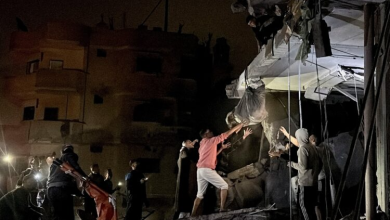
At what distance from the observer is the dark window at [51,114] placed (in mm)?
30348

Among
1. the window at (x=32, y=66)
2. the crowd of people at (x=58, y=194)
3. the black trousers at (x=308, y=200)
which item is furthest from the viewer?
the window at (x=32, y=66)

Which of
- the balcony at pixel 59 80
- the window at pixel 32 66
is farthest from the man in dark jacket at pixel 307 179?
the window at pixel 32 66

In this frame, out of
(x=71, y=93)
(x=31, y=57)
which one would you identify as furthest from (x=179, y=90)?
(x=31, y=57)

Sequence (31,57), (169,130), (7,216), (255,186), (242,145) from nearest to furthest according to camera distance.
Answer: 1. (7,216)
2. (255,186)
3. (242,145)
4. (169,130)
5. (31,57)

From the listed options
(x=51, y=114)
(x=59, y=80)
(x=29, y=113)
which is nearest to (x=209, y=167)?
(x=59, y=80)

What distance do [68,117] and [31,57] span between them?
6.22m

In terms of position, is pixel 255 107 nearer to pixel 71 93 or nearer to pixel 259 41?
pixel 259 41

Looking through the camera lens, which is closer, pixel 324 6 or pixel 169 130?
pixel 324 6

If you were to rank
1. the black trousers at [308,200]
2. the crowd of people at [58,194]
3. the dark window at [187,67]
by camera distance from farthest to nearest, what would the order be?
the dark window at [187,67] < the black trousers at [308,200] < the crowd of people at [58,194]

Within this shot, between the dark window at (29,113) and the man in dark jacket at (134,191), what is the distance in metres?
22.5

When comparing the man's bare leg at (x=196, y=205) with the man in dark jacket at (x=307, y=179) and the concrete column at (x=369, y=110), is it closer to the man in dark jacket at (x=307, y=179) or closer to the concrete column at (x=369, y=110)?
the man in dark jacket at (x=307, y=179)

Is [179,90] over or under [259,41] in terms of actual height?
under

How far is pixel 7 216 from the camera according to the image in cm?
694

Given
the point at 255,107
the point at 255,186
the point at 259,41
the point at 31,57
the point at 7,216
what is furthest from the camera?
the point at 31,57
